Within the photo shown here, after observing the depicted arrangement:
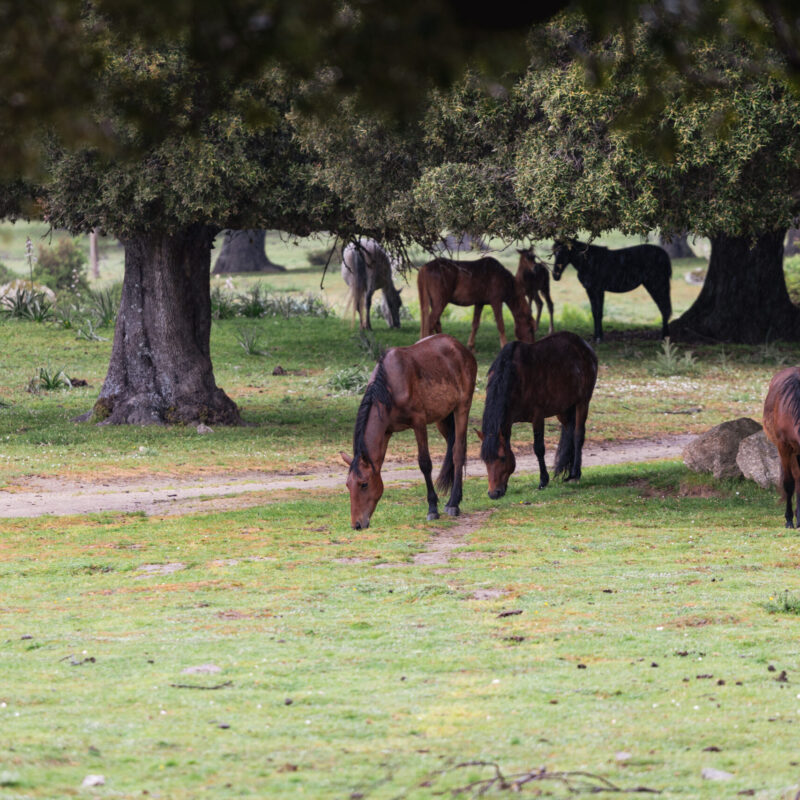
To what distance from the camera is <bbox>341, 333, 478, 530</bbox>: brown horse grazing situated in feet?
39.3

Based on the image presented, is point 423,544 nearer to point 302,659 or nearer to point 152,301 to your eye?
point 302,659

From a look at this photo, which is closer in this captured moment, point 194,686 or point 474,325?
point 194,686

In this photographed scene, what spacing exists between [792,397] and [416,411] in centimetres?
353

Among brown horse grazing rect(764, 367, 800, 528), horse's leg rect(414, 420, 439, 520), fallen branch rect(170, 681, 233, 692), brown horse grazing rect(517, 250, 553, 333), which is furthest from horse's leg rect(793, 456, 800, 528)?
brown horse grazing rect(517, 250, 553, 333)

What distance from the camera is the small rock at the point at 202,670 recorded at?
275 inches

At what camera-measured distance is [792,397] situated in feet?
36.8

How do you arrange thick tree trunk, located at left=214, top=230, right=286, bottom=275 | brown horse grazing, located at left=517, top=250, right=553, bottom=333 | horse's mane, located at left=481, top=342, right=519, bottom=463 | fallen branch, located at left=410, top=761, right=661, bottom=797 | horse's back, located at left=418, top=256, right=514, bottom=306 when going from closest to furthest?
fallen branch, located at left=410, top=761, right=661, bottom=797, horse's mane, located at left=481, top=342, right=519, bottom=463, horse's back, located at left=418, top=256, right=514, bottom=306, brown horse grazing, located at left=517, top=250, right=553, bottom=333, thick tree trunk, located at left=214, top=230, right=286, bottom=275

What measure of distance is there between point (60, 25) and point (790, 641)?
534 centimetres

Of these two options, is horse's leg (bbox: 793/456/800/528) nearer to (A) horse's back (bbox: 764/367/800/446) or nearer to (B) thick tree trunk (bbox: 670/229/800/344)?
(A) horse's back (bbox: 764/367/800/446)

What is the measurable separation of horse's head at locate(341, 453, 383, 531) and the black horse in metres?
17.7

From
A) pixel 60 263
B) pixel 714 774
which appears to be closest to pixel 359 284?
pixel 60 263

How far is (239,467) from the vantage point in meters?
17.0

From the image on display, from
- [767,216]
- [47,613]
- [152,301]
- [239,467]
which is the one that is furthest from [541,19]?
[152,301]

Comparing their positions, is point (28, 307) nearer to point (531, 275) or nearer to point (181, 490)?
point (531, 275)
